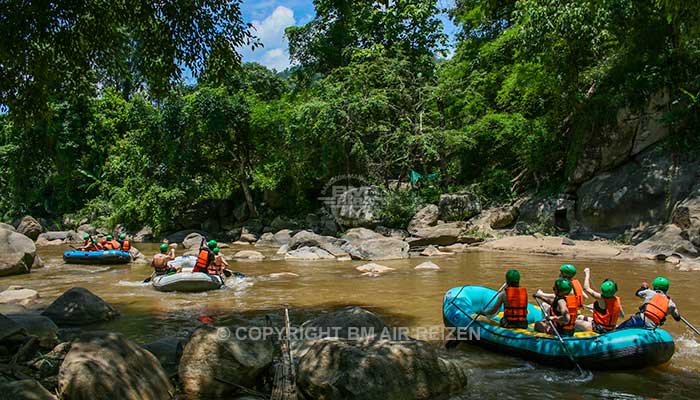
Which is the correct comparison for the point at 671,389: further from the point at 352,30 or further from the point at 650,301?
the point at 352,30

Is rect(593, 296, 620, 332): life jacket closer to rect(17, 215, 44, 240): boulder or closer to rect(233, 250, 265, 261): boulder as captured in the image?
rect(233, 250, 265, 261): boulder

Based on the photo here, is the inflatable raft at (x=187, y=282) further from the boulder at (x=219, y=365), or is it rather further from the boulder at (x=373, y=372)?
the boulder at (x=373, y=372)

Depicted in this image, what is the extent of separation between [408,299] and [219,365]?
5753 millimetres

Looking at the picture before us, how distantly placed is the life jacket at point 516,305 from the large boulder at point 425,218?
1325 centimetres

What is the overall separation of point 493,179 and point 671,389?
56.5ft

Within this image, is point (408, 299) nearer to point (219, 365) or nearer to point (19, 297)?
point (219, 365)

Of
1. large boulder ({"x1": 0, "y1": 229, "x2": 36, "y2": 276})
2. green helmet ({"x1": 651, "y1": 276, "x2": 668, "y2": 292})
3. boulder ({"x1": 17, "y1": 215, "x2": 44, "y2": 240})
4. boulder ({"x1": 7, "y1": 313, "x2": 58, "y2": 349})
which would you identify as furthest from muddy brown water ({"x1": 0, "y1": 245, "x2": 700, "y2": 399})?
boulder ({"x1": 17, "y1": 215, "x2": 44, "y2": 240})

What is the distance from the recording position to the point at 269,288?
1212 centimetres

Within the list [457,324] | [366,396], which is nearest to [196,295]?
[457,324]

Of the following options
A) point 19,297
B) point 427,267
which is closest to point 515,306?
point 427,267

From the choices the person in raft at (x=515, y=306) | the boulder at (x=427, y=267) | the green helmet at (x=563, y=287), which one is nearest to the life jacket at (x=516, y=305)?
the person in raft at (x=515, y=306)

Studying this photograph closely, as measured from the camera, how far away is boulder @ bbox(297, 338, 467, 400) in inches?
191

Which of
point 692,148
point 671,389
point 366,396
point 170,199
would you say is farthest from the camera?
point 170,199

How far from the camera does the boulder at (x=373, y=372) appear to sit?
4.84 metres
